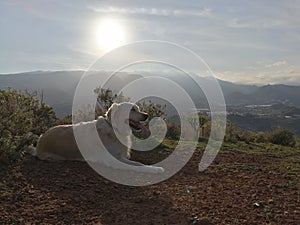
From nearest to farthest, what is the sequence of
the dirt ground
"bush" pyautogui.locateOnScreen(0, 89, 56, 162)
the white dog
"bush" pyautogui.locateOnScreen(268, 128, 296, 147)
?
the dirt ground, "bush" pyautogui.locateOnScreen(0, 89, 56, 162), the white dog, "bush" pyautogui.locateOnScreen(268, 128, 296, 147)

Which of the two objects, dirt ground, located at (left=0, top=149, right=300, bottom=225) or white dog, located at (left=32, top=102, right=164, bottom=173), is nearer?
dirt ground, located at (left=0, top=149, right=300, bottom=225)

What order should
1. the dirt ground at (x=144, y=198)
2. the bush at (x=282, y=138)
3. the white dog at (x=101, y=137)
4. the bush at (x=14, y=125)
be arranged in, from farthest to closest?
1. the bush at (x=282, y=138)
2. the white dog at (x=101, y=137)
3. the bush at (x=14, y=125)
4. the dirt ground at (x=144, y=198)

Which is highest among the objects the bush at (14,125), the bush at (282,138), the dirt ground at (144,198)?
the bush at (14,125)

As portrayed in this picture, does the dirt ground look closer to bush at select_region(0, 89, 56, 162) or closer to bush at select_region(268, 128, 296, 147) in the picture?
bush at select_region(0, 89, 56, 162)

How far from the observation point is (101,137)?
257 inches

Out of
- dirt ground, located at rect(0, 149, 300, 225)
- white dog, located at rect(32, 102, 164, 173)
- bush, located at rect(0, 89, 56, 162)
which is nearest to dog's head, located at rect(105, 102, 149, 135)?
white dog, located at rect(32, 102, 164, 173)

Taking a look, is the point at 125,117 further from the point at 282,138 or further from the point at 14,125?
the point at 282,138

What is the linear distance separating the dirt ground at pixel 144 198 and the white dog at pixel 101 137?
267 millimetres

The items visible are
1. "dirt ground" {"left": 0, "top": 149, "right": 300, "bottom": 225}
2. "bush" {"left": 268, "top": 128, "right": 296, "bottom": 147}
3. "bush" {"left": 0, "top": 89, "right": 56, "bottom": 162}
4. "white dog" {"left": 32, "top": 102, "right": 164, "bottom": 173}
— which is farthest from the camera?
"bush" {"left": 268, "top": 128, "right": 296, "bottom": 147}

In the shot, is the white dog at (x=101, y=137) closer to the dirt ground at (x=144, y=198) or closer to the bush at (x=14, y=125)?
the dirt ground at (x=144, y=198)

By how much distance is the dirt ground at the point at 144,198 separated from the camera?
3824mm

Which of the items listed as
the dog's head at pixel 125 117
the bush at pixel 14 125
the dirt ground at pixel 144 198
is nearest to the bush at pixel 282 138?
the dirt ground at pixel 144 198

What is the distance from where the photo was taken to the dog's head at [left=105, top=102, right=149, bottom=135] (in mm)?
6508

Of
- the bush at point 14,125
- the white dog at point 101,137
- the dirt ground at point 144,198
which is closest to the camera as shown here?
the dirt ground at point 144,198
